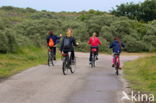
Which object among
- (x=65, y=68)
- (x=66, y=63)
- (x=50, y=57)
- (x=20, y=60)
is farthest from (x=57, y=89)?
(x=20, y=60)

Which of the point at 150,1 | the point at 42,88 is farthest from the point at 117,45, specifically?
the point at 150,1

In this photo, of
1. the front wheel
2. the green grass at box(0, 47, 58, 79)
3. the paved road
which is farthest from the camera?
the green grass at box(0, 47, 58, 79)

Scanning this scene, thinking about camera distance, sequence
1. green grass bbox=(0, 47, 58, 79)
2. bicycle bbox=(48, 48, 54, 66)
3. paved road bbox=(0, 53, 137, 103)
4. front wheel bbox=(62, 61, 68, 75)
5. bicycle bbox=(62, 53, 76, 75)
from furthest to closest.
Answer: bicycle bbox=(48, 48, 54, 66), green grass bbox=(0, 47, 58, 79), bicycle bbox=(62, 53, 76, 75), front wheel bbox=(62, 61, 68, 75), paved road bbox=(0, 53, 137, 103)

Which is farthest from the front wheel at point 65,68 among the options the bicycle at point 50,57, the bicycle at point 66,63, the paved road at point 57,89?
the bicycle at point 50,57

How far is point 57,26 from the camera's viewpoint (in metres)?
45.6

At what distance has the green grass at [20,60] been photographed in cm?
1970

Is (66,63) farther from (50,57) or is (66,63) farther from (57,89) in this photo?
(57,89)

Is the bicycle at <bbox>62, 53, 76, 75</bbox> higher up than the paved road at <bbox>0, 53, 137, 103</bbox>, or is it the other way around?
the bicycle at <bbox>62, 53, 76, 75</bbox>

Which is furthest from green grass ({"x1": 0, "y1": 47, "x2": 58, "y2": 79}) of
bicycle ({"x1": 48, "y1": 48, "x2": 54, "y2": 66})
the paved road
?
the paved road

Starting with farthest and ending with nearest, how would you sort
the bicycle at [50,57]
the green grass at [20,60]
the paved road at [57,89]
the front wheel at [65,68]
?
the bicycle at [50,57] < the green grass at [20,60] < the front wheel at [65,68] < the paved road at [57,89]

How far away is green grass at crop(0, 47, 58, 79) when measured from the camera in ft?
64.6

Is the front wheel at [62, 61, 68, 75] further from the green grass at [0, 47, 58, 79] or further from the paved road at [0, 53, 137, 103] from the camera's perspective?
the green grass at [0, 47, 58, 79]

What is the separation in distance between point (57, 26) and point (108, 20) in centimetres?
554

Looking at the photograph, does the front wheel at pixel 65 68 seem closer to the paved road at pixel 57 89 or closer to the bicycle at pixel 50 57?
the paved road at pixel 57 89
